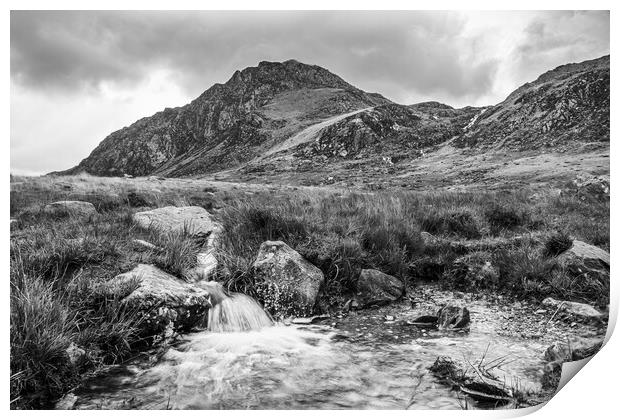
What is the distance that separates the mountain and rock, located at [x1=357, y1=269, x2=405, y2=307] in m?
2.96

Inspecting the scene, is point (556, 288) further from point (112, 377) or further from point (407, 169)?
point (407, 169)

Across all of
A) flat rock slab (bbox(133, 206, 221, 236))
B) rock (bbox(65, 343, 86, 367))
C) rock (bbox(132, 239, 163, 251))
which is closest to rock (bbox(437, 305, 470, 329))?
rock (bbox(65, 343, 86, 367))

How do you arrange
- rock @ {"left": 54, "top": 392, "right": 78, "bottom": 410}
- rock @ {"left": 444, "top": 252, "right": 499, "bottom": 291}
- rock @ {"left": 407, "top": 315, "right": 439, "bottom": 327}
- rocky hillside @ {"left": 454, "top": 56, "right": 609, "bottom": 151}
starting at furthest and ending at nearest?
1. rocky hillside @ {"left": 454, "top": 56, "right": 609, "bottom": 151}
2. rock @ {"left": 444, "top": 252, "right": 499, "bottom": 291}
3. rock @ {"left": 407, "top": 315, "right": 439, "bottom": 327}
4. rock @ {"left": 54, "top": 392, "right": 78, "bottom": 410}

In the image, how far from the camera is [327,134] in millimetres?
61906

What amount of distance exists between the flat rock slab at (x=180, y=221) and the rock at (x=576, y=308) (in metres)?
4.38

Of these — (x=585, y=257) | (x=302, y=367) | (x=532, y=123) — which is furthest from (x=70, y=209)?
(x=532, y=123)

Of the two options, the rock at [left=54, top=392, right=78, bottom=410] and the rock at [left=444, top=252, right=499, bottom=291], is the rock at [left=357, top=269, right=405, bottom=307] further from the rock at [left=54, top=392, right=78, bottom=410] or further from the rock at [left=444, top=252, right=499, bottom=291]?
the rock at [left=54, top=392, right=78, bottom=410]

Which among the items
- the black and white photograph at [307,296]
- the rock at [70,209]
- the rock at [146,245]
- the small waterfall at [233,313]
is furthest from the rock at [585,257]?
the rock at [70,209]

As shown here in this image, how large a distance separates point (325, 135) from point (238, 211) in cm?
5732

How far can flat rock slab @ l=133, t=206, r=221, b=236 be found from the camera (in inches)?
222

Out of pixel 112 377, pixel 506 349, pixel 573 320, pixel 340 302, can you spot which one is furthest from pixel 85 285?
pixel 573 320

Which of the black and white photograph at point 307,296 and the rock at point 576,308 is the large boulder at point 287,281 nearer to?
the black and white photograph at point 307,296

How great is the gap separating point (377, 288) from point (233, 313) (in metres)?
1.73

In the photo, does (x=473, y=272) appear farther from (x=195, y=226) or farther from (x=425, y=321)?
(x=195, y=226)
